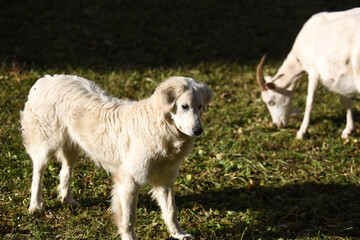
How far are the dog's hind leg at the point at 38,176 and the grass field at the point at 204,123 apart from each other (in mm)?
136

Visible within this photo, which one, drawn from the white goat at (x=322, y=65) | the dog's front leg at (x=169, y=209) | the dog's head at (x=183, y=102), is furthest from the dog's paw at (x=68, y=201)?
the white goat at (x=322, y=65)

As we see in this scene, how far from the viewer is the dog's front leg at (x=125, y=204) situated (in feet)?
12.9

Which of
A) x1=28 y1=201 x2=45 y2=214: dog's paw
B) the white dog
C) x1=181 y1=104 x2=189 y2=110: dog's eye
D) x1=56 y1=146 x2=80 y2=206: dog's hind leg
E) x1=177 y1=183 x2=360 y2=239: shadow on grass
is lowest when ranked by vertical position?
x1=177 y1=183 x2=360 y2=239: shadow on grass

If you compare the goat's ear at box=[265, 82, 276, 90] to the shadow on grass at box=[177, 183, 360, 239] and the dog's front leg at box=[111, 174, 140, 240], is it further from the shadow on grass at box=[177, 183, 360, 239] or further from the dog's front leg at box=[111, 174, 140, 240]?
the dog's front leg at box=[111, 174, 140, 240]

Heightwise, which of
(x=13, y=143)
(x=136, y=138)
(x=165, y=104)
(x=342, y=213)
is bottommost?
(x=342, y=213)

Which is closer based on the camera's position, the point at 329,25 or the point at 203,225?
the point at 203,225

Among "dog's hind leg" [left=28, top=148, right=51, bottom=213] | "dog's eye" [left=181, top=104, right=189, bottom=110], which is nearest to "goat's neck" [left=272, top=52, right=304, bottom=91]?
"dog's eye" [left=181, top=104, right=189, bottom=110]

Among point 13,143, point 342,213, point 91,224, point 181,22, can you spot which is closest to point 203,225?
point 91,224

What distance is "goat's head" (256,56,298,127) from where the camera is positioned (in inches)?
275

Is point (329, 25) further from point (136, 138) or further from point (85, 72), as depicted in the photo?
point (85, 72)

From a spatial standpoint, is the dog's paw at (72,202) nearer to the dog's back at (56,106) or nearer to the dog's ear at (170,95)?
the dog's back at (56,106)

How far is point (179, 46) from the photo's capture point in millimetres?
9758

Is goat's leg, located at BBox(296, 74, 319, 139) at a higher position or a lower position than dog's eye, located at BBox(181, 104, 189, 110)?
lower

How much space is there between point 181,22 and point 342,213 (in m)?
7.13
